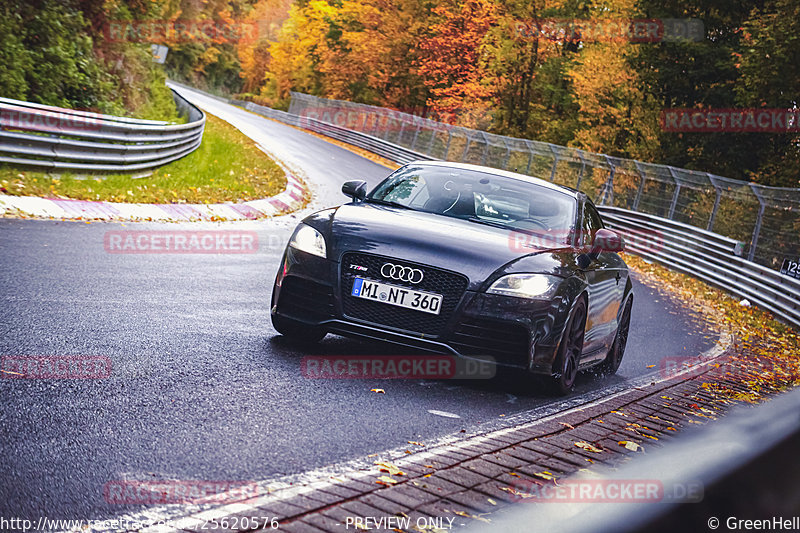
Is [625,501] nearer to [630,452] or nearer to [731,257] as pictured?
[630,452]

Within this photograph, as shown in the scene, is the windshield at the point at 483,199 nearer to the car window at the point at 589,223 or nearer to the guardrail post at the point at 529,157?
the car window at the point at 589,223

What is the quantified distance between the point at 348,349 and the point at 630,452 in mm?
2685

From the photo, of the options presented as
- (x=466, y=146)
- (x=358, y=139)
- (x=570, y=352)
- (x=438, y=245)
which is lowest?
(x=358, y=139)

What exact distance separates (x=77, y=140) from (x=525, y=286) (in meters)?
12.1

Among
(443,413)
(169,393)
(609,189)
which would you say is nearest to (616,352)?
(443,413)

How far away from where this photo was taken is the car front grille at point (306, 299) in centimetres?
662

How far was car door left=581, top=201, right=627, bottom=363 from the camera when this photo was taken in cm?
756

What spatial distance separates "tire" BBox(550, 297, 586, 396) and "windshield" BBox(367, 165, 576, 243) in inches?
30.5

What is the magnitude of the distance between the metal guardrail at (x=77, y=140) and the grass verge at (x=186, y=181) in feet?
0.75

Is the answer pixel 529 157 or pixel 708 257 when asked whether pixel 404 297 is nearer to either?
pixel 708 257

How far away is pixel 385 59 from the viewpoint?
2544 inches

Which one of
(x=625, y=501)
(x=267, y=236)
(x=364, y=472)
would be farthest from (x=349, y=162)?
(x=625, y=501)

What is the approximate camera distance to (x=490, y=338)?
6449 mm

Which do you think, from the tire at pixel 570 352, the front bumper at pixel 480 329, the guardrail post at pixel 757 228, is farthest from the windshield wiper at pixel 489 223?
the guardrail post at pixel 757 228
